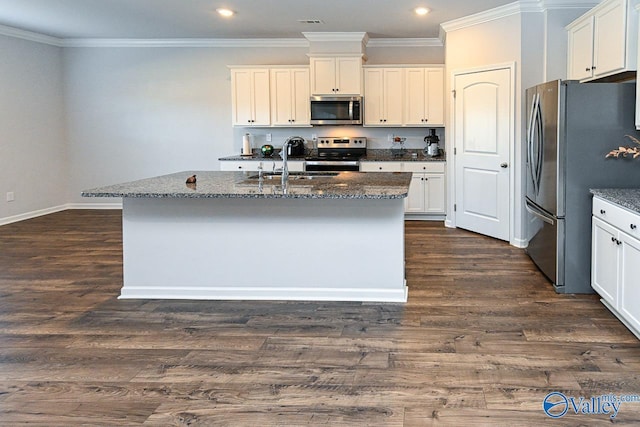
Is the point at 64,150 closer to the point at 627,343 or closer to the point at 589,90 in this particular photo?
the point at 589,90

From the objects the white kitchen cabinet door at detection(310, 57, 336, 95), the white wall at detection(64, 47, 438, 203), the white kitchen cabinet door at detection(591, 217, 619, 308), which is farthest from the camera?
the white wall at detection(64, 47, 438, 203)

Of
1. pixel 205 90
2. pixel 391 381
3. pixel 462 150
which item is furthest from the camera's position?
pixel 205 90

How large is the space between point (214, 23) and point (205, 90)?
63.3 inches

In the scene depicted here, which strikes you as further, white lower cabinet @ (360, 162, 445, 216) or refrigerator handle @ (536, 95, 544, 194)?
white lower cabinet @ (360, 162, 445, 216)

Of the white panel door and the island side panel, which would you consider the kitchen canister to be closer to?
the white panel door

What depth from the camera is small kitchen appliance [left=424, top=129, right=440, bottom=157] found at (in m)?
7.99

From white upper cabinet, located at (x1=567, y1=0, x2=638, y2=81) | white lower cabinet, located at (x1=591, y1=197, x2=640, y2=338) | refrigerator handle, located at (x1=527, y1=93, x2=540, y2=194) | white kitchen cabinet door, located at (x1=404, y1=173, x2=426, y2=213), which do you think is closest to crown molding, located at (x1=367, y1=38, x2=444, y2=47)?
white kitchen cabinet door, located at (x1=404, y1=173, x2=426, y2=213)

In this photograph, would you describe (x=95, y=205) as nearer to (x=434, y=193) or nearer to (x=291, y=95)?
(x=291, y=95)

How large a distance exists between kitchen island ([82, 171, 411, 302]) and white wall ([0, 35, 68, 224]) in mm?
4430

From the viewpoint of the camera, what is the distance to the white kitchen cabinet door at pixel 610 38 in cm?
453

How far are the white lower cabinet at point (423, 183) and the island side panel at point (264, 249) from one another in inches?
145

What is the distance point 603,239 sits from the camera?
390 cm

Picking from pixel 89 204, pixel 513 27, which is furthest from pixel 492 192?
pixel 89 204

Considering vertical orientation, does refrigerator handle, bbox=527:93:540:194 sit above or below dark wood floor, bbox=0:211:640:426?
above
